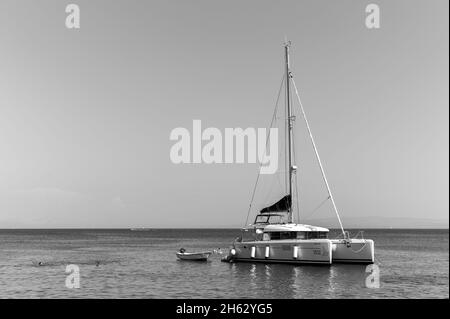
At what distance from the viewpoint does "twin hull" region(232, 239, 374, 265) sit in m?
43.8

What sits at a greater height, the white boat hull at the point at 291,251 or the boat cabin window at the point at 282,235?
the boat cabin window at the point at 282,235

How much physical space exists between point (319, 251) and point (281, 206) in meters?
6.78

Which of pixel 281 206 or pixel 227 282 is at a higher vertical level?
pixel 281 206

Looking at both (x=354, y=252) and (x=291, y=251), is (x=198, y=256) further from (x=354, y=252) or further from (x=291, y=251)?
(x=354, y=252)

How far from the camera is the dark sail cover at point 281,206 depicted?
4769cm

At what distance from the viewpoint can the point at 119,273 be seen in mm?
46406

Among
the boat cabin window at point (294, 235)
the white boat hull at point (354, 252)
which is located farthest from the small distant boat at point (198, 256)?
the white boat hull at point (354, 252)

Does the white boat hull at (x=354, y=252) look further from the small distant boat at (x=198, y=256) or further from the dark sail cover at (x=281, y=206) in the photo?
the small distant boat at (x=198, y=256)

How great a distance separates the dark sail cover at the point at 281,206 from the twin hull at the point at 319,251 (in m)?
3.71

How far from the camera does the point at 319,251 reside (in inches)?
1724

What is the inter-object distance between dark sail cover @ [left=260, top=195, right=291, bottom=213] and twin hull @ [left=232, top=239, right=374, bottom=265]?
146 inches

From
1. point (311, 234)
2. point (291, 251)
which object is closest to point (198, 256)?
point (291, 251)
